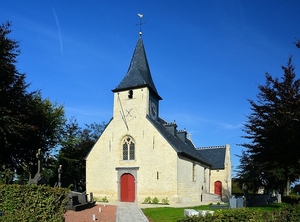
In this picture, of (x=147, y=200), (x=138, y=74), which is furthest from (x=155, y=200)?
(x=138, y=74)

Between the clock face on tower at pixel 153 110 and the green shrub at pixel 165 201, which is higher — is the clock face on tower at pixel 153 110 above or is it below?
above

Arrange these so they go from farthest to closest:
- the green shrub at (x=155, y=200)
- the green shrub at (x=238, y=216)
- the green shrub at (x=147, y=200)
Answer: the green shrub at (x=147, y=200)
the green shrub at (x=155, y=200)
the green shrub at (x=238, y=216)

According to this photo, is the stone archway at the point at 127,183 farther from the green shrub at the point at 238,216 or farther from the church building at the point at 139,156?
the green shrub at the point at 238,216

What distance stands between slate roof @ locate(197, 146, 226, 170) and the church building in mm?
6772

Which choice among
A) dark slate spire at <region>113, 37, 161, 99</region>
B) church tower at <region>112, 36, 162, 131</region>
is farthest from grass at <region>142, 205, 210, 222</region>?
dark slate spire at <region>113, 37, 161, 99</region>

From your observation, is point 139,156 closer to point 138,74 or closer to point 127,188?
point 127,188

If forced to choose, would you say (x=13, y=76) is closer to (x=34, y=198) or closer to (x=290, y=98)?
(x=34, y=198)

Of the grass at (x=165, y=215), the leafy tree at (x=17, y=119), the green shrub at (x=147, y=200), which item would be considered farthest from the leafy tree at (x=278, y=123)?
the leafy tree at (x=17, y=119)

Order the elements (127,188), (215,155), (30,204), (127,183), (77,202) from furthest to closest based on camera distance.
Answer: (215,155) < (127,183) < (127,188) < (77,202) < (30,204)

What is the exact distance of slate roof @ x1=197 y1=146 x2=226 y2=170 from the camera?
120ft

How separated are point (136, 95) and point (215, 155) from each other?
16366 mm

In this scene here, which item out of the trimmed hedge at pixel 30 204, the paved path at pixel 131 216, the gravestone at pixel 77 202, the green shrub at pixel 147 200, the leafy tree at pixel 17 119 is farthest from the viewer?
the green shrub at pixel 147 200

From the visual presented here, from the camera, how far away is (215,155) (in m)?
38.3

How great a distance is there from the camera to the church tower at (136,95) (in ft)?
88.9
